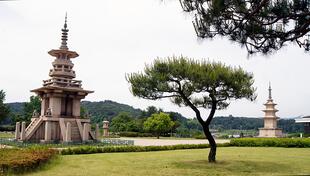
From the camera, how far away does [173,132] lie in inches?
2304

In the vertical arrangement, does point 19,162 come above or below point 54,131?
below

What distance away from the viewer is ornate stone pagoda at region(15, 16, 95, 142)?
28.8 metres

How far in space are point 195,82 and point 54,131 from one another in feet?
56.1

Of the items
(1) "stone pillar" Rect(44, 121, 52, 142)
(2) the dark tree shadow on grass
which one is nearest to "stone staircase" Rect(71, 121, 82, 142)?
(1) "stone pillar" Rect(44, 121, 52, 142)

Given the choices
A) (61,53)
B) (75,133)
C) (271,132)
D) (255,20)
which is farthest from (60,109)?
(271,132)

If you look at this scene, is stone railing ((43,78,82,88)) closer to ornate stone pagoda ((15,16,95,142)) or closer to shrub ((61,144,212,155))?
ornate stone pagoda ((15,16,95,142))

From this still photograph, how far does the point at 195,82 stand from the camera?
15984 mm

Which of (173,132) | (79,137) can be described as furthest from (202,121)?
(173,132)

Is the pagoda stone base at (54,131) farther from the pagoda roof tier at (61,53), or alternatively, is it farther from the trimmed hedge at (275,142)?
the trimmed hedge at (275,142)

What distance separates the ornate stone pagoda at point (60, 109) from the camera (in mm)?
28797

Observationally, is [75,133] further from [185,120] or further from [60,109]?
[185,120]

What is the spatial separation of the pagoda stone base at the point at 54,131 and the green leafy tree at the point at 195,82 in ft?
43.5

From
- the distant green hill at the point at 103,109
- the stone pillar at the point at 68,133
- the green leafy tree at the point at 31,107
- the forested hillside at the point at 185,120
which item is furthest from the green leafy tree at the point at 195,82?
the distant green hill at the point at 103,109

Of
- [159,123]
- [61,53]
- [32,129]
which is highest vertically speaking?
[61,53]
